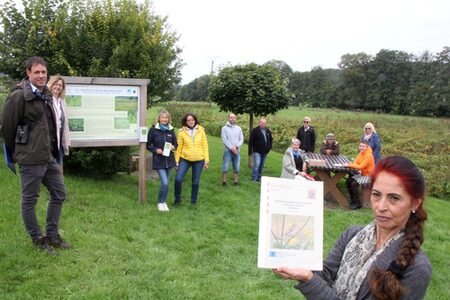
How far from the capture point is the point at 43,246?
15.6 feet

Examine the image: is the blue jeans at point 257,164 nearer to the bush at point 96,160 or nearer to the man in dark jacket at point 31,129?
the bush at point 96,160

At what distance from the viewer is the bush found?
8367 millimetres

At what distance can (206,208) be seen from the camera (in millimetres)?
7770

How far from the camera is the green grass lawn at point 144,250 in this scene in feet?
13.9

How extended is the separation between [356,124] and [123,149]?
2741cm

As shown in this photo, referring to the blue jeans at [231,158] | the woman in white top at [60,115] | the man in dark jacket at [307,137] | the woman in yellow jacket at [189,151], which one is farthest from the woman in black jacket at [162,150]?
the man in dark jacket at [307,137]

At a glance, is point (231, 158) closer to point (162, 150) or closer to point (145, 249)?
point (162, 150)

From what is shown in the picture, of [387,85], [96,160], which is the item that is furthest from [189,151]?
[387,85]

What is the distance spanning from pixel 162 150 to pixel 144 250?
8.16 ft

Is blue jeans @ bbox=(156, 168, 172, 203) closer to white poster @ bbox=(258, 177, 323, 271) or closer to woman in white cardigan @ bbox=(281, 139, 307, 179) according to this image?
woman in white cardigan @ bbox=(281, 139, 307, 179)

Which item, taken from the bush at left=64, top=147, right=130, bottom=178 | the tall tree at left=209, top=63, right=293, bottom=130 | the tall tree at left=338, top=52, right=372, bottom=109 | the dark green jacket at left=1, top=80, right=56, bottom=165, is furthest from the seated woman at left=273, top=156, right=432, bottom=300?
the tall tree at left=338, top=52, right=372, bottom=109

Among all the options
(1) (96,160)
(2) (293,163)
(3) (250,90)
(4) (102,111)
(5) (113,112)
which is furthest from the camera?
(3) (250,90)

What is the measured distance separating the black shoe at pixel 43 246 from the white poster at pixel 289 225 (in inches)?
144

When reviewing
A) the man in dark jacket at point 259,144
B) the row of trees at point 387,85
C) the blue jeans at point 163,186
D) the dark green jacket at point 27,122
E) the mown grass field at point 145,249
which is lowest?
the mown grass field at point 145,249
